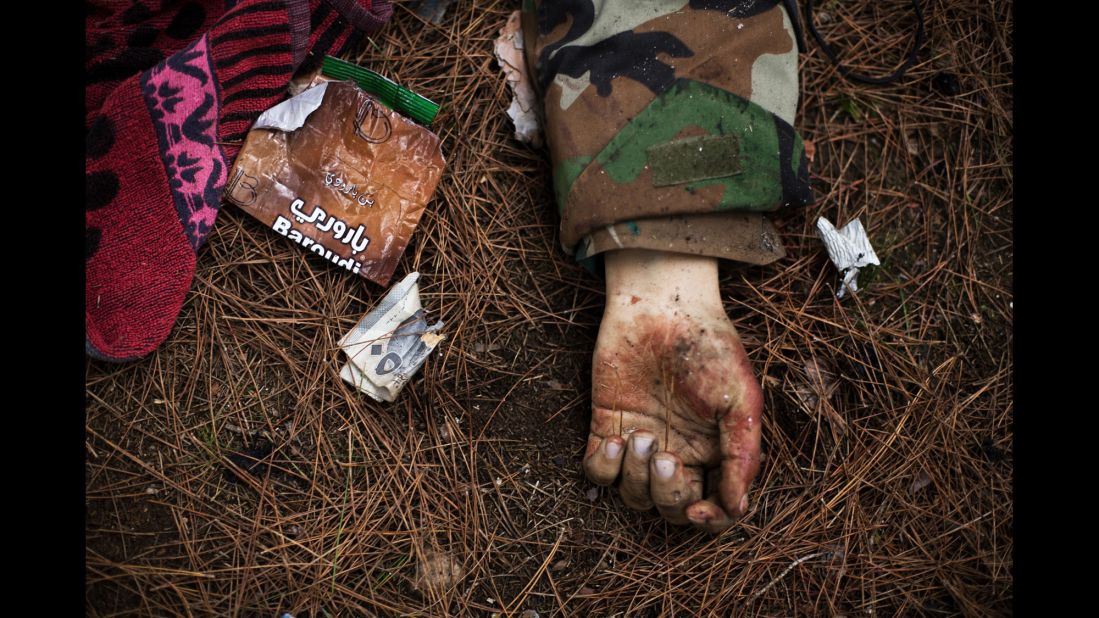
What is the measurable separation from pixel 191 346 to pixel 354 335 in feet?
1.24

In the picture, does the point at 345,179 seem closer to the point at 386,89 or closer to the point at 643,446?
the point at 386,89

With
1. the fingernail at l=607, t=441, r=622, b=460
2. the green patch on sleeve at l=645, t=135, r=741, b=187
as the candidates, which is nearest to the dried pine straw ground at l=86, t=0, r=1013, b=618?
the fingernail at l=607, t=441, r=622, b=460

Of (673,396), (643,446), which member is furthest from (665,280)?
(643,446)

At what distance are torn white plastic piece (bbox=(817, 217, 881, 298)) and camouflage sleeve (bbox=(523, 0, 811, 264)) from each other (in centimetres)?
18

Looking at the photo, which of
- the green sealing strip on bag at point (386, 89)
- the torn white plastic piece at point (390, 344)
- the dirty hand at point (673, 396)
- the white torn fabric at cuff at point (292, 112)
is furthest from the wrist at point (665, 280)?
the white torn fabric at cuff at point (292, 112)

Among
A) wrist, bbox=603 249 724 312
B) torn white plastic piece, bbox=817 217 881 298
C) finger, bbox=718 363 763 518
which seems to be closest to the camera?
finger, bbox=718 363 763 518

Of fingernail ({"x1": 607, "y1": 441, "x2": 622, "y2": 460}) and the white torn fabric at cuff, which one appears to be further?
the white torn fabric at cuff

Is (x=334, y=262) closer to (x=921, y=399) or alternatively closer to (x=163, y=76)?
(x=163, y=76)

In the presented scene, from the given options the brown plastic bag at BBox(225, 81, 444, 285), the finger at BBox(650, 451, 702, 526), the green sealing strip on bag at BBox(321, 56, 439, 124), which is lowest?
the finger at BBox(650, 451, 702, 526)

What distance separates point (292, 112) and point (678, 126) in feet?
2.96

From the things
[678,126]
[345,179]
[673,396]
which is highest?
[678,126]

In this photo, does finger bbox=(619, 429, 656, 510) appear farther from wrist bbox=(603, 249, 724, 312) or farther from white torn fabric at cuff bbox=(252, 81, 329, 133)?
white torn fabric at cuff bbox=(252, 81, 329, 133)

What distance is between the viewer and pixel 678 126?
1440 mm

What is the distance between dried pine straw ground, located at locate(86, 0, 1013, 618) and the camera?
1505 millimetres
